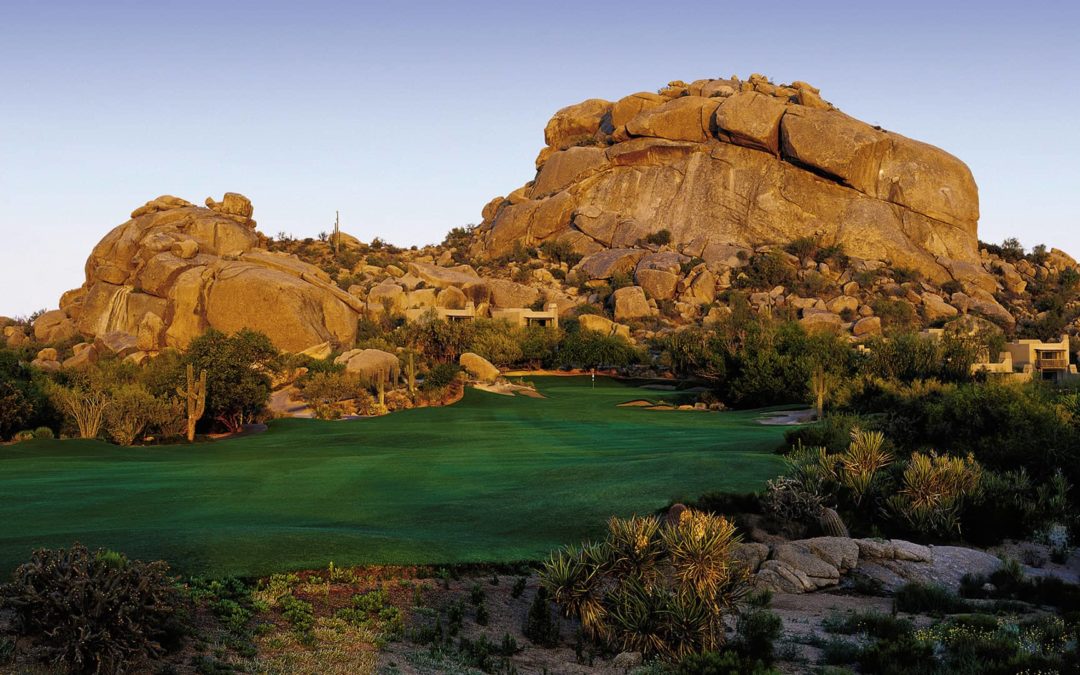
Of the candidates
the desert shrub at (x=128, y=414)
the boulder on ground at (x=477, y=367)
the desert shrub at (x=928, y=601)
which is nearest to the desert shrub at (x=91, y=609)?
the desert shrub at (x=928, y=601)

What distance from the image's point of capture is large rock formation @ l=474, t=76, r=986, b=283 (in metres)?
115

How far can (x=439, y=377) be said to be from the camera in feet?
210

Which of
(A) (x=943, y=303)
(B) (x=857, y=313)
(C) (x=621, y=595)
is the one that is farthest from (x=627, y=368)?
(C) (x=621, y=595)

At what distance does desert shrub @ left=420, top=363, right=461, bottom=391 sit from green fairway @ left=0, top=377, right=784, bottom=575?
661 inches

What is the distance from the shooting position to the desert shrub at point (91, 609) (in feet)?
36.1

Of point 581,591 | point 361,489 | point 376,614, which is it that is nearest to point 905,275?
point 361,489

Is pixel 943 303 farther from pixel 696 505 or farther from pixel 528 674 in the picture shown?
pixel 528 674

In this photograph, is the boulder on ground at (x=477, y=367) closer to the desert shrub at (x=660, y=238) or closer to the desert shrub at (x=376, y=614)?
the desert shrub at (x=660, y=238)

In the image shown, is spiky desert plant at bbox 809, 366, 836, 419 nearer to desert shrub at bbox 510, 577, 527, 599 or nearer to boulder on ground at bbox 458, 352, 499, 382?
boulder on ground at bbox 458, 352, 499, 382

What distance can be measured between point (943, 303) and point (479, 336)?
52570 millimetres

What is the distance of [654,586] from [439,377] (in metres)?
50.2

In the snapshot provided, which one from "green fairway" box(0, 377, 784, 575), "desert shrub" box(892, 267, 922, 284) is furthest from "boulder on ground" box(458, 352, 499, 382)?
"desert shrub" box(892, 267, 922, 284)

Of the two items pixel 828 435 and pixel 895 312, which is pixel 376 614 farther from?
pixel 895 312

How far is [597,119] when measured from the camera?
5610 inches
